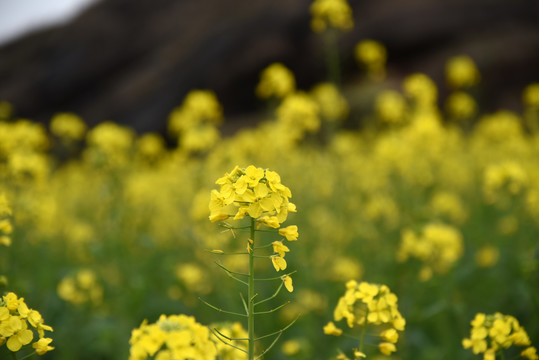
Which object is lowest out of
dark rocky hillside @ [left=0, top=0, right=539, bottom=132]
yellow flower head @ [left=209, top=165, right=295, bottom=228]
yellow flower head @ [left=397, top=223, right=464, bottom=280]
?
yellow flower head @ [left=209, top=165, right=295, bottom=228]

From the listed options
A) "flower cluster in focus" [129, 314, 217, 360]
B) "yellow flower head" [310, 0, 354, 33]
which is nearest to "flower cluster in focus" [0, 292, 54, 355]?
"flower cluster in focus" [129, 314, 217, 360]

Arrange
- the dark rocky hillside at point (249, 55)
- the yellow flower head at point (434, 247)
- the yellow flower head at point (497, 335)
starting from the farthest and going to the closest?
the dark rocky hillside at point (249, 55)
the yellow flower head at point (434, 247)
the yellow flower head at point (497, 335)

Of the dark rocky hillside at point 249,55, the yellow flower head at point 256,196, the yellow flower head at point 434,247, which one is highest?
the dark rocky hillside at point 249,55

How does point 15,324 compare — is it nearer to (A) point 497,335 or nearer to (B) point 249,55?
(A) point 497,335

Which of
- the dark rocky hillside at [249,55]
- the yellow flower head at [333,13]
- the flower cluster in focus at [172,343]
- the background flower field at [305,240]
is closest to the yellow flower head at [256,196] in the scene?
the flower cluster in focus at [172,343]

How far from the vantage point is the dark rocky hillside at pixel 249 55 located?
14648mm

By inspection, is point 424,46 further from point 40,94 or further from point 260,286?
point 40,94

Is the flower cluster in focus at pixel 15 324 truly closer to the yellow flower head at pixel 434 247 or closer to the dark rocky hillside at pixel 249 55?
the yellow flower head at pixel 434 247

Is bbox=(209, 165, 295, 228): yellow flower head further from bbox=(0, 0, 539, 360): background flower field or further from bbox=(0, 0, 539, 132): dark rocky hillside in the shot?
bbox=(0, 0, 539, 132): dark rocky hillside

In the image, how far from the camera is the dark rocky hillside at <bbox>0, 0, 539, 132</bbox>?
1465 cm

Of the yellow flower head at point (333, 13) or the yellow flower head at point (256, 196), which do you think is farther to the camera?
the yellow flower head at point (333, 13)

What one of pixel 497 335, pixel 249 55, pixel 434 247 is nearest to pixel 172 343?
pixel 497 335

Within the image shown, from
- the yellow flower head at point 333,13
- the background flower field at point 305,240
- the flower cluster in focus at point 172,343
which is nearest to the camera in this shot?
the flower cluster in focus at point 172,343

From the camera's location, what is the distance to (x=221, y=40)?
16766 mm
